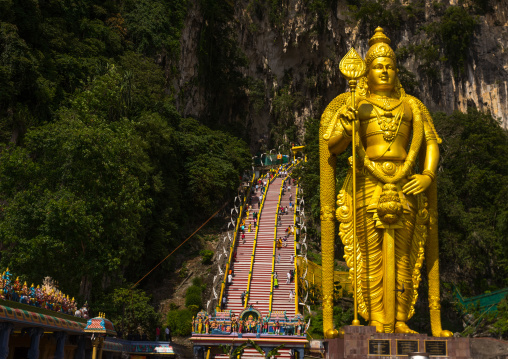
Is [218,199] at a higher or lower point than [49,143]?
higher

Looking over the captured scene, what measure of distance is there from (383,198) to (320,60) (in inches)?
1116

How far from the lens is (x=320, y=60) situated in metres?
37.5

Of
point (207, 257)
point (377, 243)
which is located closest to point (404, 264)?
point (377, 243)

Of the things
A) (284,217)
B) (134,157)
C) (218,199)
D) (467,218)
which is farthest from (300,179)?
(134,157)

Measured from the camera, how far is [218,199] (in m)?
25.1

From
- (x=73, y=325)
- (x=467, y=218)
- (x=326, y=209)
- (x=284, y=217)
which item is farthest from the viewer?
(x=284, y=217)

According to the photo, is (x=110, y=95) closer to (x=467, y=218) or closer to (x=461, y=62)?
(x=467, y=218)

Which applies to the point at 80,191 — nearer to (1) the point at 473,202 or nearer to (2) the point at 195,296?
(2) the point at 195,296

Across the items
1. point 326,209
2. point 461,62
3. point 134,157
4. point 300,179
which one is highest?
point 461,62

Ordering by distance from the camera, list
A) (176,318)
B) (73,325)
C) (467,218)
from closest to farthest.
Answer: (73,325)
(176,318)
(467,218)

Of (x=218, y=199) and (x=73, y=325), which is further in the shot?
(x=218, y=199)

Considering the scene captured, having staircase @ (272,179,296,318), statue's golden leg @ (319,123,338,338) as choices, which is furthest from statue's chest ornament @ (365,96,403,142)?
staircase @ (272,179,296,318)

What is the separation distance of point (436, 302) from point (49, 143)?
9.54 m

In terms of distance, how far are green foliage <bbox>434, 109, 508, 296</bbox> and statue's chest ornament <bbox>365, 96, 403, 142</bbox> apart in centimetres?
790
